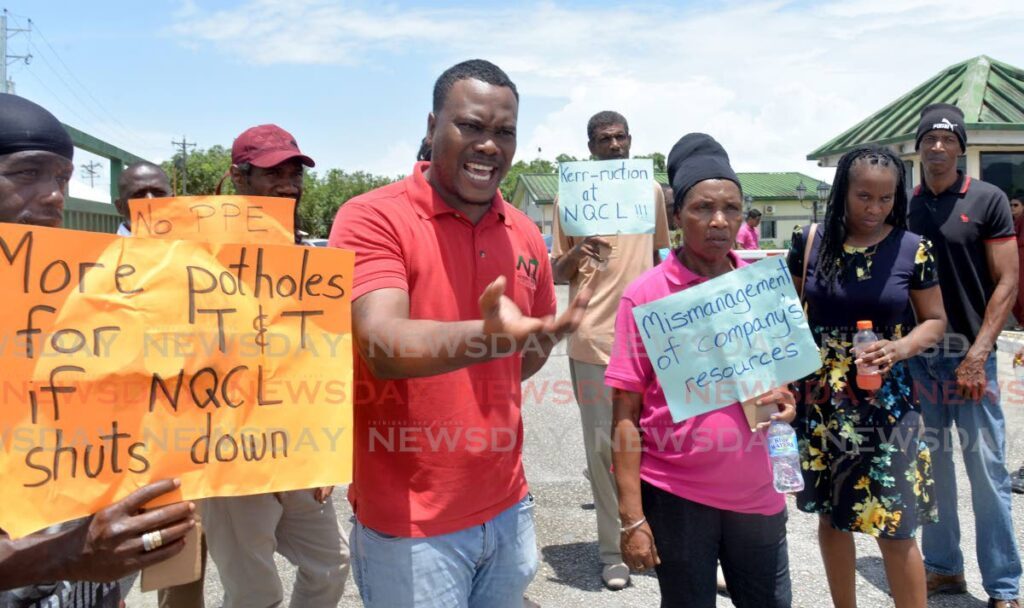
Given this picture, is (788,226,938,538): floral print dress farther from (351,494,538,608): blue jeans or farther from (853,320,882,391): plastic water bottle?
(351,494,538,608): blue jeans

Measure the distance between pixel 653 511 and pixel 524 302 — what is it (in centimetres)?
88

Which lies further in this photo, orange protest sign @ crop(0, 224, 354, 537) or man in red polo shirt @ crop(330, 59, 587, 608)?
man in red polo shirt @ crop(330, 59, 587, 608)

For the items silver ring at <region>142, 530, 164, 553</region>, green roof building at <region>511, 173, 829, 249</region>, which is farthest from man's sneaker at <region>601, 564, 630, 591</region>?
green roof building at <region>511, 173, 829, 249</region>

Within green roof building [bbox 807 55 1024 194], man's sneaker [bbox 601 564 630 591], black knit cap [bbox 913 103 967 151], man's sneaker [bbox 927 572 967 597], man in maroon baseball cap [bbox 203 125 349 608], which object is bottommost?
man's sneaker [bbox 601 564 630 591]

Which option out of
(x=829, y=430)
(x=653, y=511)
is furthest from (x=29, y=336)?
(x=829, y=430)

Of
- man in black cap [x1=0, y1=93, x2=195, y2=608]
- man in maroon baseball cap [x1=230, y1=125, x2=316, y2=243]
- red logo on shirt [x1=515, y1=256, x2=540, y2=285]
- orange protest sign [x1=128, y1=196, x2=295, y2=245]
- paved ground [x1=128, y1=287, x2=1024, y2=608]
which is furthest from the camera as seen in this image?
paved ground [x1=128, y1=287, x2=1024, y2=608]

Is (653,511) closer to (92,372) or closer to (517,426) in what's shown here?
(517,426)

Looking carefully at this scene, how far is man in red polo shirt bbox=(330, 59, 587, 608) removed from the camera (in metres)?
2.08

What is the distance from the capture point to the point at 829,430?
317 cm

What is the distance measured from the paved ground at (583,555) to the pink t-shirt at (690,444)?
159 centimetres

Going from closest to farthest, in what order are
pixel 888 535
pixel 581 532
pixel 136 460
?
pixel 136 460 → pixel 888 535 → pixel 581 532

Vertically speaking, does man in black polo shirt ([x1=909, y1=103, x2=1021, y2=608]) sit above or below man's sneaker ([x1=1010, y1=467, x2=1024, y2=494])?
above

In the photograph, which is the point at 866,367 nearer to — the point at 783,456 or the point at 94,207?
the point at 783,456

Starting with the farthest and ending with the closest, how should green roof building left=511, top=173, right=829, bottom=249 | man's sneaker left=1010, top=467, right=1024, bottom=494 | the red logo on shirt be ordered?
green roof building left=511, top=173, right=829, bottom=249 < man's sneaker left=1010, top=467, right=1024, bottom=494 < the red logo on shirt
